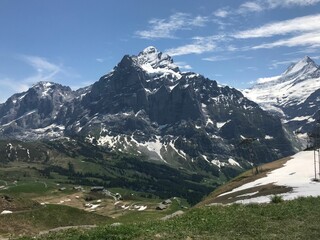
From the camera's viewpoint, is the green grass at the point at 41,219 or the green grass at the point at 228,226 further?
the green grass at the point at 41,219

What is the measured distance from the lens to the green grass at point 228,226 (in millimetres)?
32750

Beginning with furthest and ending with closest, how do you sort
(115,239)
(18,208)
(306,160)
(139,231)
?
1. (306,160)
2. (18,208)
3. (139,231)
4. (115,239)

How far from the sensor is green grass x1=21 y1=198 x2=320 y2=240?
3275cm

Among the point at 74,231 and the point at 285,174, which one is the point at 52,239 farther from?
the point at 285,174

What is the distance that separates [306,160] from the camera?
147 metres

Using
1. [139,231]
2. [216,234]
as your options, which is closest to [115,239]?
[139,231]

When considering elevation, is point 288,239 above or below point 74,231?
below

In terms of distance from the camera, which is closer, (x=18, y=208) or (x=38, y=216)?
(x=38, y=216)

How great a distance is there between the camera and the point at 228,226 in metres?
36.9

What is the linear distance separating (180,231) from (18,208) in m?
57.4

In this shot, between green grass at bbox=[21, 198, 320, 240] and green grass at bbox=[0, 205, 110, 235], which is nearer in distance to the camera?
green grass at bbox=[21, 198, 320, 240]

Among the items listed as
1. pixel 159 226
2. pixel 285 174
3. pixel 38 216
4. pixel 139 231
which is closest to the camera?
pixel 139 231

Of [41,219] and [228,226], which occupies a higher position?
[41,219]

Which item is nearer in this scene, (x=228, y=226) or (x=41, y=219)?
Result: (x=228, y=226)
